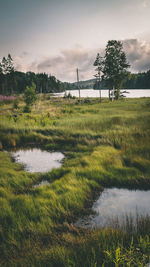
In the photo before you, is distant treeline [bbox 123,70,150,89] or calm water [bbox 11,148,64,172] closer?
calm water [bbox 11,148,64,172]

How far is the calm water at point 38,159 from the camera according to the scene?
22.6 ft

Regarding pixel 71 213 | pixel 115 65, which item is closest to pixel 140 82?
pixel 115 65

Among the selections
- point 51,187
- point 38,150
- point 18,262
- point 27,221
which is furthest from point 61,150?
point 18,262

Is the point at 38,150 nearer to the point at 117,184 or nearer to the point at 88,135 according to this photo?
the point at 88,135

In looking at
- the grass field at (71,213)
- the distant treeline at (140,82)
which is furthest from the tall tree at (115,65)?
the distant treeline at (140,82)

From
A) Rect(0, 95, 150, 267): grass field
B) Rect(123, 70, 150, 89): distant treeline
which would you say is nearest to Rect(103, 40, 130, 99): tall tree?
Rect(0, 95, 150, 267): grass field

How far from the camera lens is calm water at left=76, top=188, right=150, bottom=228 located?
3489 millimetres

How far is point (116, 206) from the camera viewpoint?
13.4 feet

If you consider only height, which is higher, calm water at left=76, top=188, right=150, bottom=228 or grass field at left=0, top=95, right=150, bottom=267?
grass field at left=0, top=95, right=150, bottom=267

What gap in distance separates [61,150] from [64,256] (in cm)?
672

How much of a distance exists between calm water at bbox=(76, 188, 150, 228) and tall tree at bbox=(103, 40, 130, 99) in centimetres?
4312

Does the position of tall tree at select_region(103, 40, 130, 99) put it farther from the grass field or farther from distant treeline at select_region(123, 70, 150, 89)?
distant treeline at select_region(123, 70, 150, 89)

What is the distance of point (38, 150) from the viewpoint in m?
9.07

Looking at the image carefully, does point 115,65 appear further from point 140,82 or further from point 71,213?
point 140,82
